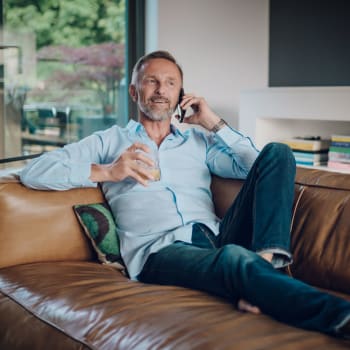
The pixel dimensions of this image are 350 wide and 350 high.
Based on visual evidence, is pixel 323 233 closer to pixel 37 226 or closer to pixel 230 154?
pixel 230 154

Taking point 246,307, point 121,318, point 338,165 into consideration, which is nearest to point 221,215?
point 246,307

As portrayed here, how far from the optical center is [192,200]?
2422 millimetres

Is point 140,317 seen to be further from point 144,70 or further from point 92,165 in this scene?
point 144,70

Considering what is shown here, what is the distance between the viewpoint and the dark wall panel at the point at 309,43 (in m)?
4.23

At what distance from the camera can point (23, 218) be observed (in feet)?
7.40

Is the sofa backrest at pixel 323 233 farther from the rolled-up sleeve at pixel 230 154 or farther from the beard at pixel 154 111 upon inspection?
the beard at pixel 154 111

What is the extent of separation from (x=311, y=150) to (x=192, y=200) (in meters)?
1.85

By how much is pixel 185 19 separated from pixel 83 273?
274 centimetres

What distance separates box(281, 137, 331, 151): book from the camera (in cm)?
405

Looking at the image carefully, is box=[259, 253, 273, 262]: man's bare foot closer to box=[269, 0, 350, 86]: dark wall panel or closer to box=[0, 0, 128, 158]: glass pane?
box=[0, 0, 128, 158]: glass pane

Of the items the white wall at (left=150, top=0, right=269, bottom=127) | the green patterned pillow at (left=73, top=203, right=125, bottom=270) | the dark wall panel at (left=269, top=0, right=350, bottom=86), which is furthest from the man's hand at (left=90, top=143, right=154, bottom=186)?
the dark wall panel at (left=269, top=0, right=350, bottom=86)

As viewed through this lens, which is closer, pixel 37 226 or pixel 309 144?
pixel 37 226

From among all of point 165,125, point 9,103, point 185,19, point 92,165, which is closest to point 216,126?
point 165,125

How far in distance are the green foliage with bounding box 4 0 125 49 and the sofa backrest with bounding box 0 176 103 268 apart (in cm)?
157
